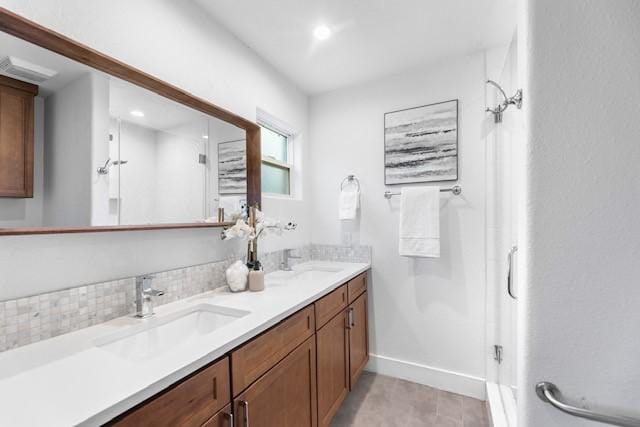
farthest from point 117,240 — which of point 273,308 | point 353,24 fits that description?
point 353,24

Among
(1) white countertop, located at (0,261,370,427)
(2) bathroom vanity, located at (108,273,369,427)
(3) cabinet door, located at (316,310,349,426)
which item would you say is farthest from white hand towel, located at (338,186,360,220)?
(1) white countertop, located at (0,261,370,427)

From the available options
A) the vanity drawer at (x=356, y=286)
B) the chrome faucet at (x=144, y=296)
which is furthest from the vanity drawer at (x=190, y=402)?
the vanity drawer at (x=356, y=286)

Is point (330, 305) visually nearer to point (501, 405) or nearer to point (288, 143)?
point (501, 405)

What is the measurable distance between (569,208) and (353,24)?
60.8 inches

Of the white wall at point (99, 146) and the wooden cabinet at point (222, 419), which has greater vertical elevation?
the white wall at point (99, 146)

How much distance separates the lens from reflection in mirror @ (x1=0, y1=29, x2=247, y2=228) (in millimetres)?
932

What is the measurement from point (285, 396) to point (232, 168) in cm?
124

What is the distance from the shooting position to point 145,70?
1254mm

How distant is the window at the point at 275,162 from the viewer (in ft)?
7.19

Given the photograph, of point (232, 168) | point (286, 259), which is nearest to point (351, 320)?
point (286, 259)

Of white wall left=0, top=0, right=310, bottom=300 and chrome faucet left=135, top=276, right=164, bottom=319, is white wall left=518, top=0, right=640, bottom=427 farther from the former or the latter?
white wall left=0, top=0, right=310, bottom=300

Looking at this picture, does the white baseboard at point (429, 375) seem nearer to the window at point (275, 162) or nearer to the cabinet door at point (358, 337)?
the cabinet door at point (358, 337)

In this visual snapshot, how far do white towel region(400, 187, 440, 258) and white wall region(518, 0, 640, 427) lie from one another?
1.29m

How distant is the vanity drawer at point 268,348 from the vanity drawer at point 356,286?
0.58 metres
